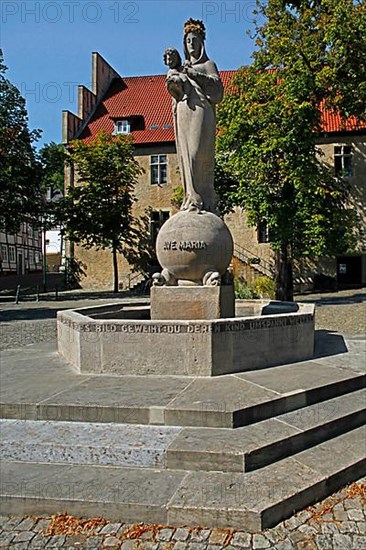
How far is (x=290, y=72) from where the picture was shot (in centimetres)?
2036

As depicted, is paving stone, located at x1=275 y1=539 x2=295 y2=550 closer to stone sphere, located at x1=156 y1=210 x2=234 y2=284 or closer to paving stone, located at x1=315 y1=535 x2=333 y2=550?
paving stone, located at x1=315 y1=535 x2=333 y2=550

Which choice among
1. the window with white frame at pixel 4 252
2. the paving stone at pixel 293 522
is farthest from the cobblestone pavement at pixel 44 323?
the window with white frame at pixel 4 252

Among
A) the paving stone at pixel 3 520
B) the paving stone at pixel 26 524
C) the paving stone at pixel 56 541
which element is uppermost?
the paving stone at pixel 26 524

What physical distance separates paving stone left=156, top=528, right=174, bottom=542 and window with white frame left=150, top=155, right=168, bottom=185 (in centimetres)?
3273

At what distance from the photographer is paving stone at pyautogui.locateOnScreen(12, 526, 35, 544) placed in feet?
10.0

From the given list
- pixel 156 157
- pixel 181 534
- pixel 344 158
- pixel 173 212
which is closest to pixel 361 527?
pixel 181 534

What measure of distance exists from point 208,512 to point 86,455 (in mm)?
1188

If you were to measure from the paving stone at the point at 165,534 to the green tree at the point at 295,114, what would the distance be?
17.5 m

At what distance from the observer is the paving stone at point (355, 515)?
3.31 m

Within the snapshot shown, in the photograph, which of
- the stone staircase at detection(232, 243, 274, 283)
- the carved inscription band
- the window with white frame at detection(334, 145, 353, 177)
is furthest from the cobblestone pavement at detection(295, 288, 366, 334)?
the window with white frame at detection(334, 145, 353, 177)

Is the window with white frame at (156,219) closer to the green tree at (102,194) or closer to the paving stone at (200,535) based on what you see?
the green tree at (102,194)

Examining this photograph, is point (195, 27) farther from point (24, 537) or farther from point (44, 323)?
point (44, 323)

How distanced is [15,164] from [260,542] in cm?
2723

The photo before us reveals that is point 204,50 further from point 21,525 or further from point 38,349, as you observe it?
point 21,525
